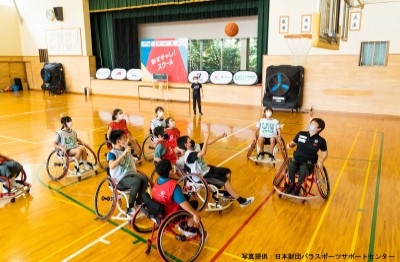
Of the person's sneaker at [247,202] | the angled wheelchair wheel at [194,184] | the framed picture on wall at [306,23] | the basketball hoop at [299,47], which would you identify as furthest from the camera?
the basketball hoop at [299,47]

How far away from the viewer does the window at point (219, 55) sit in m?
13.1

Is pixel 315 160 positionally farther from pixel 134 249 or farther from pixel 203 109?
pixel 203 109

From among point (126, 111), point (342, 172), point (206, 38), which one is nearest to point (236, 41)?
point (206, 38)

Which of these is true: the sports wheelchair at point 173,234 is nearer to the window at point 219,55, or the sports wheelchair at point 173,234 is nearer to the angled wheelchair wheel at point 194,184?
the angled wheelchair wheel at point 194,184

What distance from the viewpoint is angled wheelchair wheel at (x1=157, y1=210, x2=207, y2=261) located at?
2715 mm

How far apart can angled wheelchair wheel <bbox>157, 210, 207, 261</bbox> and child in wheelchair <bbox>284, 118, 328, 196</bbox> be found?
1606mm

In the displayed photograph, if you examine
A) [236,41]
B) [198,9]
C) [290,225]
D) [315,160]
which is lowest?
→ [290,225]

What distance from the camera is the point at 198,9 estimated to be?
12.7m

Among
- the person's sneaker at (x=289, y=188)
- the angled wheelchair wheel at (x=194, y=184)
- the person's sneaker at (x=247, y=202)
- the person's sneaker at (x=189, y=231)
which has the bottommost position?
the person's sneaker at (x=247, y=202)

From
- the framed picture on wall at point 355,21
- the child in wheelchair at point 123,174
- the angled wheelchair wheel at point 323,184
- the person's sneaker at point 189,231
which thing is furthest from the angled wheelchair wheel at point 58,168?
the framed picture on wall at point 355,21

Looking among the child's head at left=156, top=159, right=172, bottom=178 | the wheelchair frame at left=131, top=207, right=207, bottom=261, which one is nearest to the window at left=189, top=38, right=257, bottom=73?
the wheelchair frame at left=131, top=207, right=207, bottom=261

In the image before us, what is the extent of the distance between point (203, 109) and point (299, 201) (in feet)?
24.1

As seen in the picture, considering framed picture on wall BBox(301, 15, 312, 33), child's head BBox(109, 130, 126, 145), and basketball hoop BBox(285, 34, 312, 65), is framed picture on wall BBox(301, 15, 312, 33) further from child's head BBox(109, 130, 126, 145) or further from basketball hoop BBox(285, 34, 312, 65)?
child's head BBox(109, 130, 126, 145)

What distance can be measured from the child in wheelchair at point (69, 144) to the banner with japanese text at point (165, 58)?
341 inches
